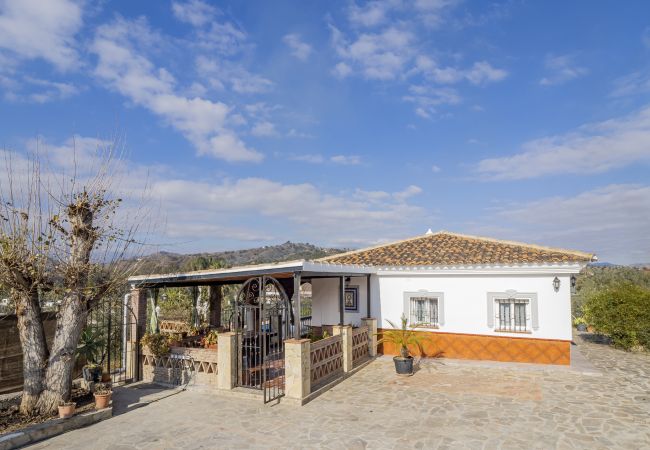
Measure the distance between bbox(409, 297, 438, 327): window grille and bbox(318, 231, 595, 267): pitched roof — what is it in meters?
1.33

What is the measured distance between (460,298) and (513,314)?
5.29ft

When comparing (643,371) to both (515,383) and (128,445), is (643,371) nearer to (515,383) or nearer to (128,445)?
(515,383)

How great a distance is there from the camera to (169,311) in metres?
20.8

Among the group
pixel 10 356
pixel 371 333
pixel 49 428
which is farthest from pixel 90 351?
pixel 371 333

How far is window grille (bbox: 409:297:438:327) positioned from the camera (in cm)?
1309

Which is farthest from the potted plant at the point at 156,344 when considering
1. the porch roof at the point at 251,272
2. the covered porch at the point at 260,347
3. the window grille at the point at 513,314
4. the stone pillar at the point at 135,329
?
the window grille at the point at 513,314

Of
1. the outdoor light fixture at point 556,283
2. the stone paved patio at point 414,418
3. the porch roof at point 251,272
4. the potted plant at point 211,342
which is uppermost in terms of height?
the porch roof at point 251,272

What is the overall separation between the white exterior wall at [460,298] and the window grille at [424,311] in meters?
0.35

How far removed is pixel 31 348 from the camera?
768 cm

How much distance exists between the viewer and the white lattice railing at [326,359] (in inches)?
372

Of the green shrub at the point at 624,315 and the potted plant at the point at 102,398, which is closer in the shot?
the potted plant at the point at 102,398

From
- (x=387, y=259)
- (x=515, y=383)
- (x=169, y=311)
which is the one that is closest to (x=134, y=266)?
(x=387, y=259)

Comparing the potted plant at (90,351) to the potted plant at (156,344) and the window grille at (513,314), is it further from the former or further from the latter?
the window grille at (513,314)

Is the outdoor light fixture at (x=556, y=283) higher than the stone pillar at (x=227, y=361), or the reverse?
the outdoor light fixture at (x=556, y=283)
